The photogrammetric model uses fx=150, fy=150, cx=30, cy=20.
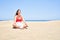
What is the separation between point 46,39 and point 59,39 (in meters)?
0.36

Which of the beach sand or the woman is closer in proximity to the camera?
the beach sand

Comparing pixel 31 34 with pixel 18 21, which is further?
pixel 18 21

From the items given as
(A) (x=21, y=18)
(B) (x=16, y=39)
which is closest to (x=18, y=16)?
(A) (x=21, y=18)

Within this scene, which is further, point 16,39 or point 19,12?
point 19,12

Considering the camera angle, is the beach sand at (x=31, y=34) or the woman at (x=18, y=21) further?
the woman at (x=18, y=21)

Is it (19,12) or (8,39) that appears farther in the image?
(19,12)

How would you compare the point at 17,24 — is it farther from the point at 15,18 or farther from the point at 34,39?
the point at 34,39

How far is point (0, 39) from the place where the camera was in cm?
425

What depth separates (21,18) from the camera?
7.66m

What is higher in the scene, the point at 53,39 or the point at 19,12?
the point at 19,12

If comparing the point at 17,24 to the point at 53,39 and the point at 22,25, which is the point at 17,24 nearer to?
the point at 22,25

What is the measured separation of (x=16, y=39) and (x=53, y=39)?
1.05 meters

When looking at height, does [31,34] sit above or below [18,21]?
below

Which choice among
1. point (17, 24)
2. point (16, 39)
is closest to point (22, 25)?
point (17, 24)
